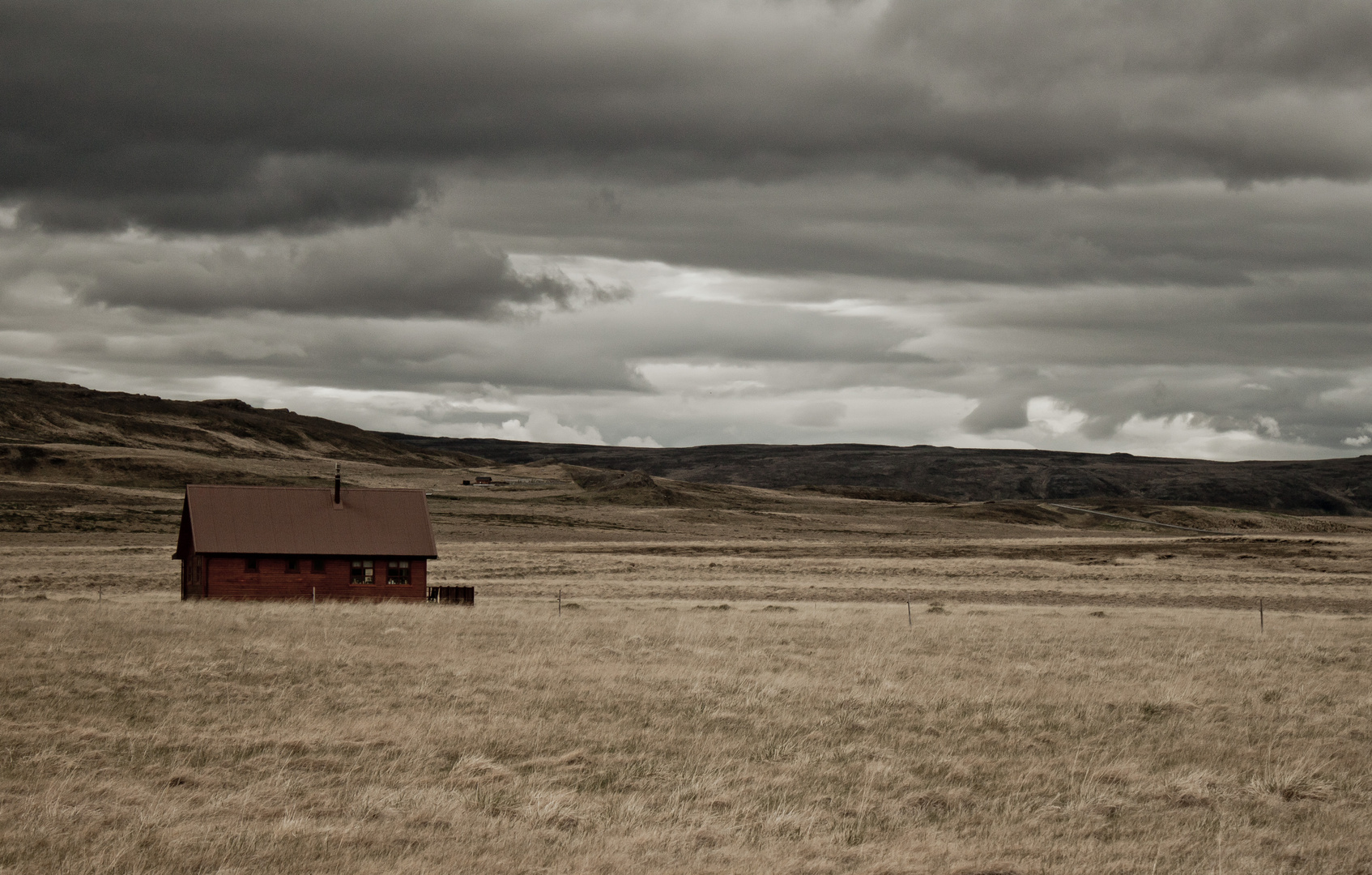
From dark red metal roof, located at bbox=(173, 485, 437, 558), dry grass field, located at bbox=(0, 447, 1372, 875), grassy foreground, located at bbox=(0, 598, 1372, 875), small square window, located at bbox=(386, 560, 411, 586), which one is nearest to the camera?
grassy foreground, located at bbox=(0, 598, 1372, 875)

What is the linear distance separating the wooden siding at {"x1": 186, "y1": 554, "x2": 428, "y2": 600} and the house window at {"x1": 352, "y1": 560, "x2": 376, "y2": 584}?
164mm

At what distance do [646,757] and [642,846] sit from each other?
168 inches

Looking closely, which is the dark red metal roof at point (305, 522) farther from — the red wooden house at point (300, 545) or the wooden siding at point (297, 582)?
A: the wooden siding at point (297, 582)

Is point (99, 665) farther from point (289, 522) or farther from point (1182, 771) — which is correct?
point (289, 522)

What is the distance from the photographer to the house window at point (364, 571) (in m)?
47.5

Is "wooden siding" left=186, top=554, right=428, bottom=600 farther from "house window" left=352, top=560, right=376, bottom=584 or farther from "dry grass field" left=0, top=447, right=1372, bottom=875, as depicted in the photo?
"dry grass field" left=0, top=447, right=1372, bottom=875

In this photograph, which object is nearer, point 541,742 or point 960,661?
point 541,742

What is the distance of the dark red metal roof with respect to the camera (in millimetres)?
46500

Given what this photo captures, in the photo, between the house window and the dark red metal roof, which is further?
the house window

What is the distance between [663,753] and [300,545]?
3376 centimetres

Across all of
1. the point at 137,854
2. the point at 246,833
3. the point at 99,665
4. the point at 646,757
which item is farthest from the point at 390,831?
the point at 99,665

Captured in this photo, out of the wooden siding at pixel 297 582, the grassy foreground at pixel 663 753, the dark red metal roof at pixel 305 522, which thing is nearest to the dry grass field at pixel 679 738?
the grassy foreground at pixel 663 753

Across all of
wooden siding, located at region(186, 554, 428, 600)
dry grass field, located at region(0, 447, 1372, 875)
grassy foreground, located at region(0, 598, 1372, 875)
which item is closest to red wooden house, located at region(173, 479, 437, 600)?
wooden siding, located at region(186, 554, 428, 600)

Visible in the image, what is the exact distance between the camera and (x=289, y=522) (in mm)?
47844
